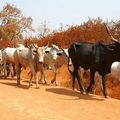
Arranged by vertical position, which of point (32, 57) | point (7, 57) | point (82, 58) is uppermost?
point (7, 57)

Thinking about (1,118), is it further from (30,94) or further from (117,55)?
(117,55)

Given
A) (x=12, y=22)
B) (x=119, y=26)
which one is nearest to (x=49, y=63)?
(x=119, y=26)

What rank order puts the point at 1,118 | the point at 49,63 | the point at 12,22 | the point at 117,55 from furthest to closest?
the point at 12,22
the point at 49,63
the point at 117,55
the point at 1,118

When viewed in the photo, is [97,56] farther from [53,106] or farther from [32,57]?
[32,57]

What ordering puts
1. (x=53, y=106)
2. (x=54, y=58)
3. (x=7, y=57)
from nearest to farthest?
(x=53, y=106), (x=54, y=58), (x=7, y=57)

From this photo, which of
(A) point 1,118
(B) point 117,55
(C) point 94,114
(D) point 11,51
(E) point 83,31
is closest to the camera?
(A) point 1,118

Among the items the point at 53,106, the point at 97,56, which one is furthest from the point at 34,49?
the point at 53,106

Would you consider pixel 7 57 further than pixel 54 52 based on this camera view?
Yes

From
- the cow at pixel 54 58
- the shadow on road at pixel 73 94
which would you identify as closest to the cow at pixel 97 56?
the shadow on road at pixel 73 94

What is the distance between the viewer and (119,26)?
26.9 m

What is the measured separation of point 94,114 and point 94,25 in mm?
18378

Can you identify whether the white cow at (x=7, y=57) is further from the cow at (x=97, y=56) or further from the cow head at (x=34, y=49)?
the cow at (x=97, y=56)

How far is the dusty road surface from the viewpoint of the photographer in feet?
33.1

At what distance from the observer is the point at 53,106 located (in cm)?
1163
